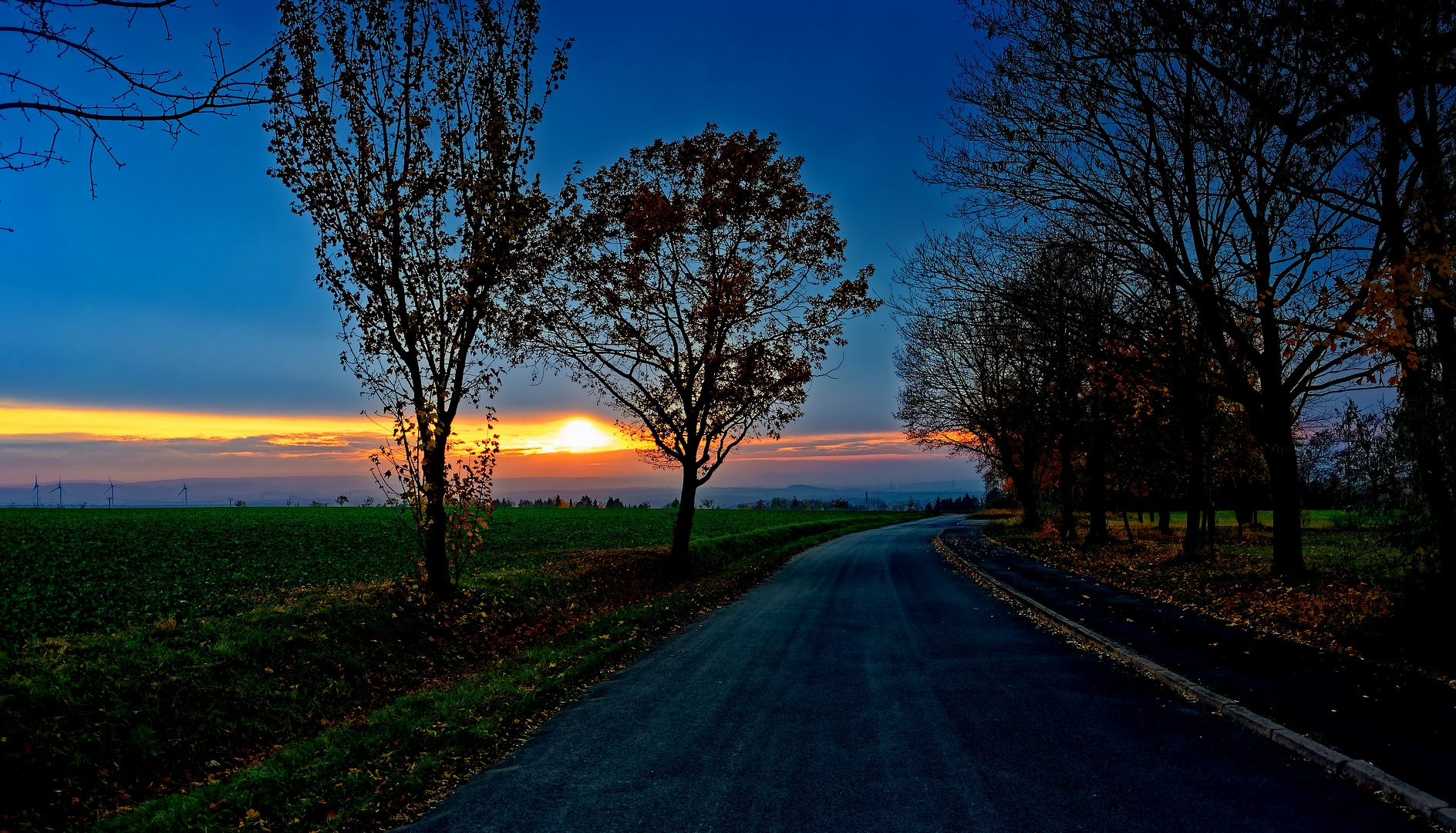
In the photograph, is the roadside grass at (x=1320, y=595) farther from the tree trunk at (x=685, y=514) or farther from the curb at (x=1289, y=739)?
the tree trunk at (x=685, y=514)

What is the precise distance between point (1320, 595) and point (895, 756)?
11344 millimetres

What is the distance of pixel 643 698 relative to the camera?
9.05 m

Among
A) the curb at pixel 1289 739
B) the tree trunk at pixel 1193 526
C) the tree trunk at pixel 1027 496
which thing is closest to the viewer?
the curb at pixel 1289 739

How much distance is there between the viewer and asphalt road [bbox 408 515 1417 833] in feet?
18.0

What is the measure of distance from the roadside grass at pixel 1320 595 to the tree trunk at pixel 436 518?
47.9ft

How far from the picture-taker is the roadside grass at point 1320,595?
9711mm

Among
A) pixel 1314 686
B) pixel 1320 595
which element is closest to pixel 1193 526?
pixel 1320 595

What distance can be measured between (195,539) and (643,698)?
3199 cm

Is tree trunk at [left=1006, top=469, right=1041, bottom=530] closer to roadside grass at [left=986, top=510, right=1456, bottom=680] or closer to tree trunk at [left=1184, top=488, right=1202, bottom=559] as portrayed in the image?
roadside grass at [left=986, top=510, right=1456, bottom=680]

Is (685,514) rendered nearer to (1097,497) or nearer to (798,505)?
(1097,497)

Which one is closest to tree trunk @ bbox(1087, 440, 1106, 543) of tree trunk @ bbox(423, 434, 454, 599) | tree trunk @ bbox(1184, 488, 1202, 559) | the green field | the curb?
tree trunk @ bbox(1184, 488, 1202, 559)

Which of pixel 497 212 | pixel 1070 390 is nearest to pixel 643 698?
pixel 497 212

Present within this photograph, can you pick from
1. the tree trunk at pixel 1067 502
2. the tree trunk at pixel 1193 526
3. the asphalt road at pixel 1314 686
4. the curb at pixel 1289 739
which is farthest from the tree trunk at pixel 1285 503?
the tree trunk at pixel 1067 502

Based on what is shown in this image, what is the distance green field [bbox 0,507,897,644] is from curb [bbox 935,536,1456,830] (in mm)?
13929
